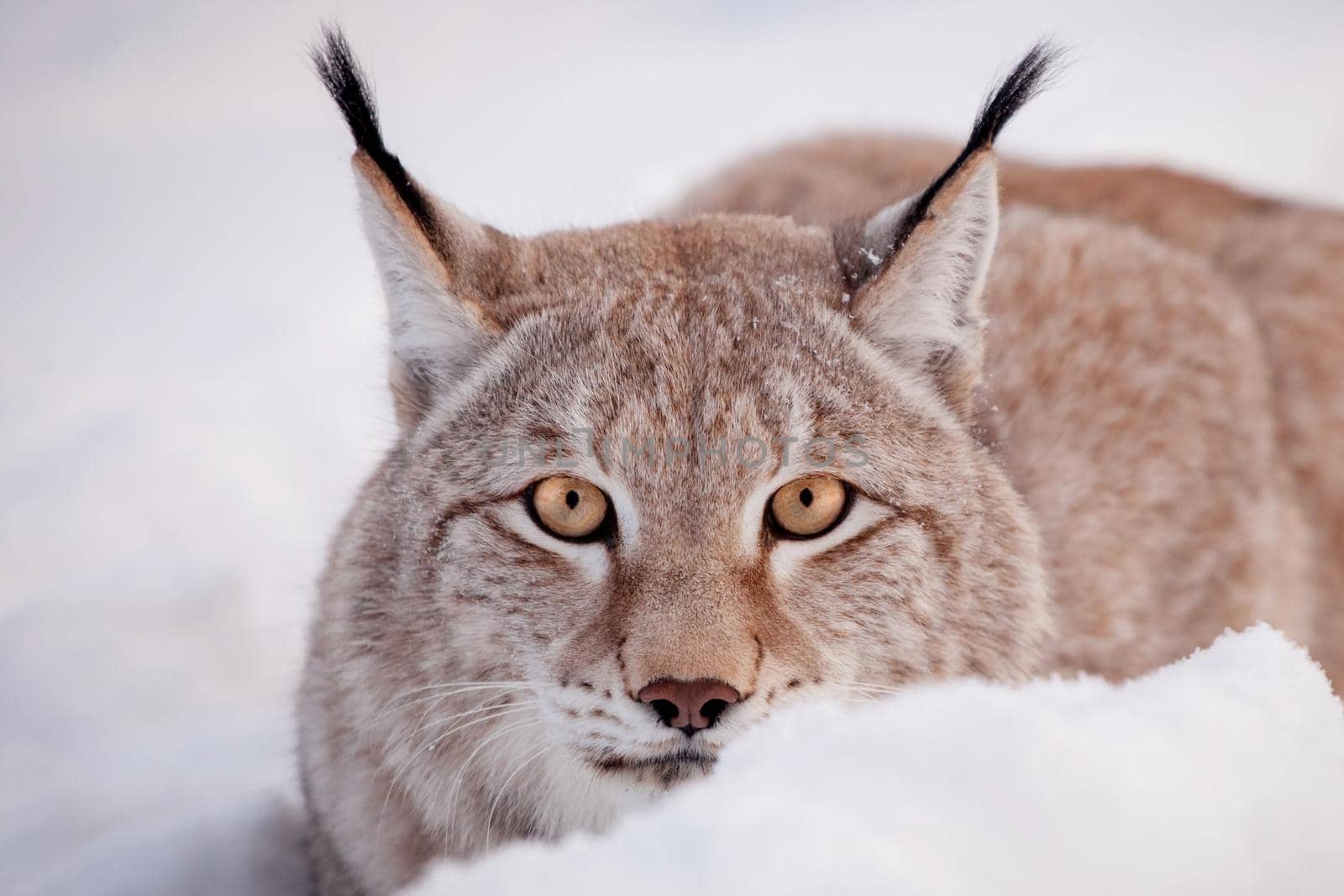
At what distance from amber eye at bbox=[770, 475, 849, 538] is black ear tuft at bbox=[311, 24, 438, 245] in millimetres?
969

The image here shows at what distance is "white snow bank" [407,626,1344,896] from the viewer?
153cm

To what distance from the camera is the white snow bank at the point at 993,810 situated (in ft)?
5.01

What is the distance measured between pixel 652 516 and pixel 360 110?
106 cm

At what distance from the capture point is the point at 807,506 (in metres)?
2.41

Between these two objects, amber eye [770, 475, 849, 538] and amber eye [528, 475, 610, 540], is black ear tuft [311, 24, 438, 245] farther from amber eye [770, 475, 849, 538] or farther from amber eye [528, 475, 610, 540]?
amber eye [770, 475, 849, 538]

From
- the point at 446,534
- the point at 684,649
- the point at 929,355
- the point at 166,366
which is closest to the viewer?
the point at 684,649

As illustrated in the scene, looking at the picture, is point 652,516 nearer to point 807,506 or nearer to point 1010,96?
point 807,506

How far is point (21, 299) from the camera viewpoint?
5676 millimetres

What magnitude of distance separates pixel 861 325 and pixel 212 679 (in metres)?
2.90

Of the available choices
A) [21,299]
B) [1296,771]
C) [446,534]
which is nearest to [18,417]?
[21,299]

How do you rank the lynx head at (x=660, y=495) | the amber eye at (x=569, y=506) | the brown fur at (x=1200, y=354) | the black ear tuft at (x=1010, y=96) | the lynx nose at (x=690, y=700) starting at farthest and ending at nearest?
the brown fur at (x=1200, y=354)
the black ear tuft at (x=1010, y=96)
the amber eye at (x=569, y=506)
the lynx head at (x=660, y=495)
the lynx nose at (x=690, y=700)

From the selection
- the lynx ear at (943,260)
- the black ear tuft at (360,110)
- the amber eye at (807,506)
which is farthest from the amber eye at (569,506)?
the lynx ear at (943,260)

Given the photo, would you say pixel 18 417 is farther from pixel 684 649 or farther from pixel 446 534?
pixel 684 649

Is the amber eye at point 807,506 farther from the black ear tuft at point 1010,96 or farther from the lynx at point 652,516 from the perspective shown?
the black ear tuft at point 1010,96
